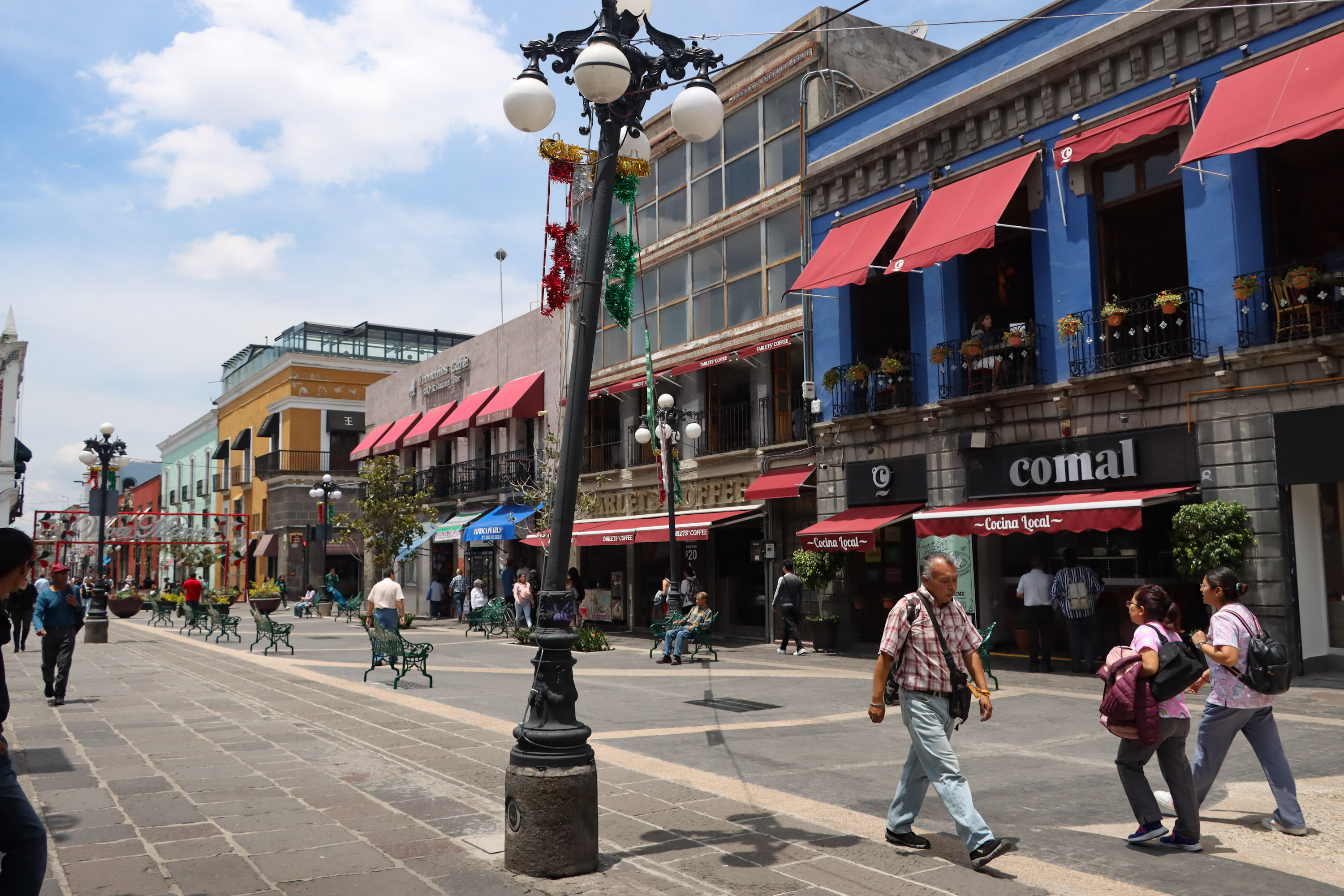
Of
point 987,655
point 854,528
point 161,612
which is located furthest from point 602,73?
point 161,612

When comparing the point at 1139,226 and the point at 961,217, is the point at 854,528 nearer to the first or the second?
the point at 961,217

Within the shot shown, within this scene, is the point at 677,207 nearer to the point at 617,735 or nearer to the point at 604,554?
the point at 604,554

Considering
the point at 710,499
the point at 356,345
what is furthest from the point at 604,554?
the point at 356,345

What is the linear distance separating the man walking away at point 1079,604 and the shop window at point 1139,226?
14.1 feet

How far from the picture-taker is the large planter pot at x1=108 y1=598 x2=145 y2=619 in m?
35.7

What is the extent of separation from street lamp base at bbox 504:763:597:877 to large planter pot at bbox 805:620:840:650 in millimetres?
14481

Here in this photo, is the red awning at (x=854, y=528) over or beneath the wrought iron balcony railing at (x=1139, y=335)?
beneath

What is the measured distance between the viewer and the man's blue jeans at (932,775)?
5.29m

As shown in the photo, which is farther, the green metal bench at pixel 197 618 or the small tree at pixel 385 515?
the small tree at pixel 385 515

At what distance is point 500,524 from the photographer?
1182 inches

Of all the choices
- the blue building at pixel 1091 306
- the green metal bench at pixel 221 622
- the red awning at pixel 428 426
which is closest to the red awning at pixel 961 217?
the blue building at pixel 1091 306

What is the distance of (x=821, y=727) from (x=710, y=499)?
1362 cm

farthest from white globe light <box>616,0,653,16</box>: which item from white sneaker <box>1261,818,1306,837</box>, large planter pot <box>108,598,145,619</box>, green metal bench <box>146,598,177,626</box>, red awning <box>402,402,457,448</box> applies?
large planter pot <box>108,598,145,619</box>

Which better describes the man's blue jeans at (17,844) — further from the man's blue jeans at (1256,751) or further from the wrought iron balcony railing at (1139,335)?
the wrought iron balcony railing at (1139,335)
